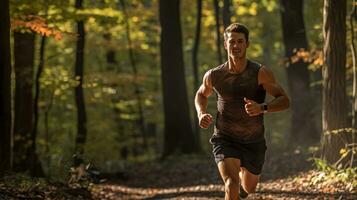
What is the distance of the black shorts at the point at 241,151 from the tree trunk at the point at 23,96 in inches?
278

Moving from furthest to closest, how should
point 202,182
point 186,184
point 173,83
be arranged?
point 173,83, point 186,184, point 202,182

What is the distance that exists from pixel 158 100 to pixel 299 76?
12.0 m

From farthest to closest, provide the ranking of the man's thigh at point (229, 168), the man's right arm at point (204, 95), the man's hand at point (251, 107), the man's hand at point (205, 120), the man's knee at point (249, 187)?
the man's knee at point (249, 187) → the man's right arm at point (204, 95) → the man's thigh at point (229, 168) → the man's hand at point (205, 120) → the man's hand at point (251, 107)

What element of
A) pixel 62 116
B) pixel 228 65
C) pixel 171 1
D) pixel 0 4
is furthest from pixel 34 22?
pixel 62 116

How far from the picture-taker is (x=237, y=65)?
6.32m

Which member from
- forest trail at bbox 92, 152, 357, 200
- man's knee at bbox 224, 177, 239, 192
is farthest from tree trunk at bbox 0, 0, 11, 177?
man's knee at bbox 224, 177, 239, 192

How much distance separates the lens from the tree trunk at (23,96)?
12.7 meters

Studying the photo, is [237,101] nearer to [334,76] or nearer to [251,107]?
[251,107]

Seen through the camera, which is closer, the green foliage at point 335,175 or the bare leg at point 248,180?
the bare leg at point 248,180

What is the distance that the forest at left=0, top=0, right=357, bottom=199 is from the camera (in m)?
9.91

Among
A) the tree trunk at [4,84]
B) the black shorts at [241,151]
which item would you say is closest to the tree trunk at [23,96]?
the tree trunk at [4,84]

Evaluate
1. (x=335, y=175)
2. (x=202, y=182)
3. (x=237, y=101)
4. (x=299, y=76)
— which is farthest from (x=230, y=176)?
(x=299, y=76)

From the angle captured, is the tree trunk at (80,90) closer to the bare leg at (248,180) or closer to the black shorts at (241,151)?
the bare leg at (248,180)

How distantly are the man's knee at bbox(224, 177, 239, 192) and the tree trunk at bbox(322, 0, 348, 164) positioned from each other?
4.26m
